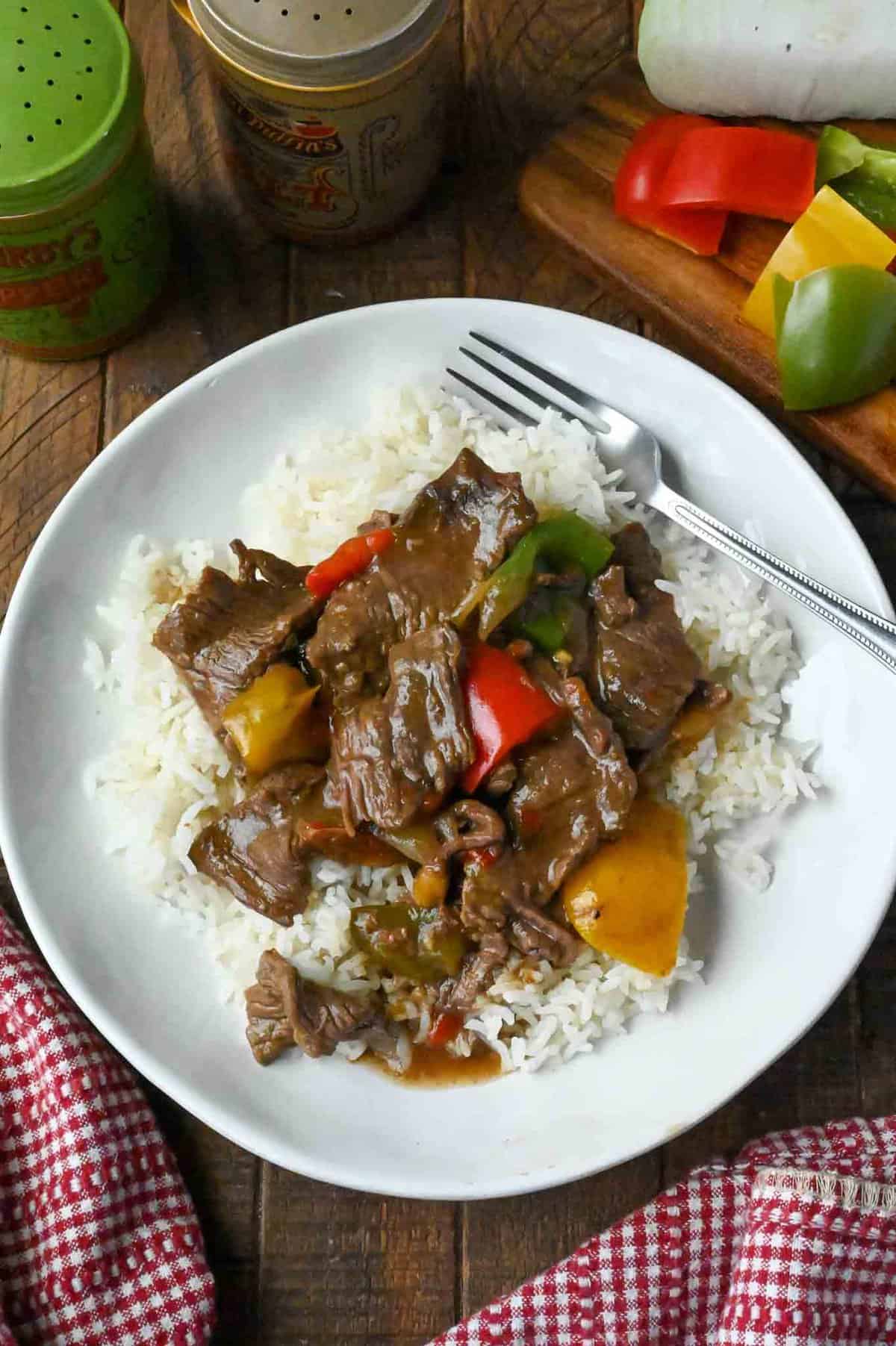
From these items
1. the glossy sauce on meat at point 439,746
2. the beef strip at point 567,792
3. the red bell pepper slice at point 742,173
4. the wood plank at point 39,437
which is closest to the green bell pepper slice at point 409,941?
the glossy sauce on meat at point 439,746

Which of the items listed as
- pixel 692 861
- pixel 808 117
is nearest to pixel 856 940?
pixel 692 861

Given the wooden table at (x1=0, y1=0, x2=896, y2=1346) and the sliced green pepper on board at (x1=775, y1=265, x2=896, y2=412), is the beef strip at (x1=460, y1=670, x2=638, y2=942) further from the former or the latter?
the sliced green pepper on board at (x1=775, y1=265, x2=896, y2=412)

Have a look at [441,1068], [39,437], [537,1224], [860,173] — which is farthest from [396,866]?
[860,173]

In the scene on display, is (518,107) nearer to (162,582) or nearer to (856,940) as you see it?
(162,582)

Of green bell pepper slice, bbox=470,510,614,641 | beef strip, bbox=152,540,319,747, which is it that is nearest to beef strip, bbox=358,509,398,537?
beef strip, bbox=152,540,319,747

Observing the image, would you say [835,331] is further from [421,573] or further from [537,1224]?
[537,1224]

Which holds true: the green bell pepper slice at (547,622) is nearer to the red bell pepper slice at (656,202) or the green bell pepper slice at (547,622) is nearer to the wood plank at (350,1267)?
the red bell pepper slice at (656,202)
